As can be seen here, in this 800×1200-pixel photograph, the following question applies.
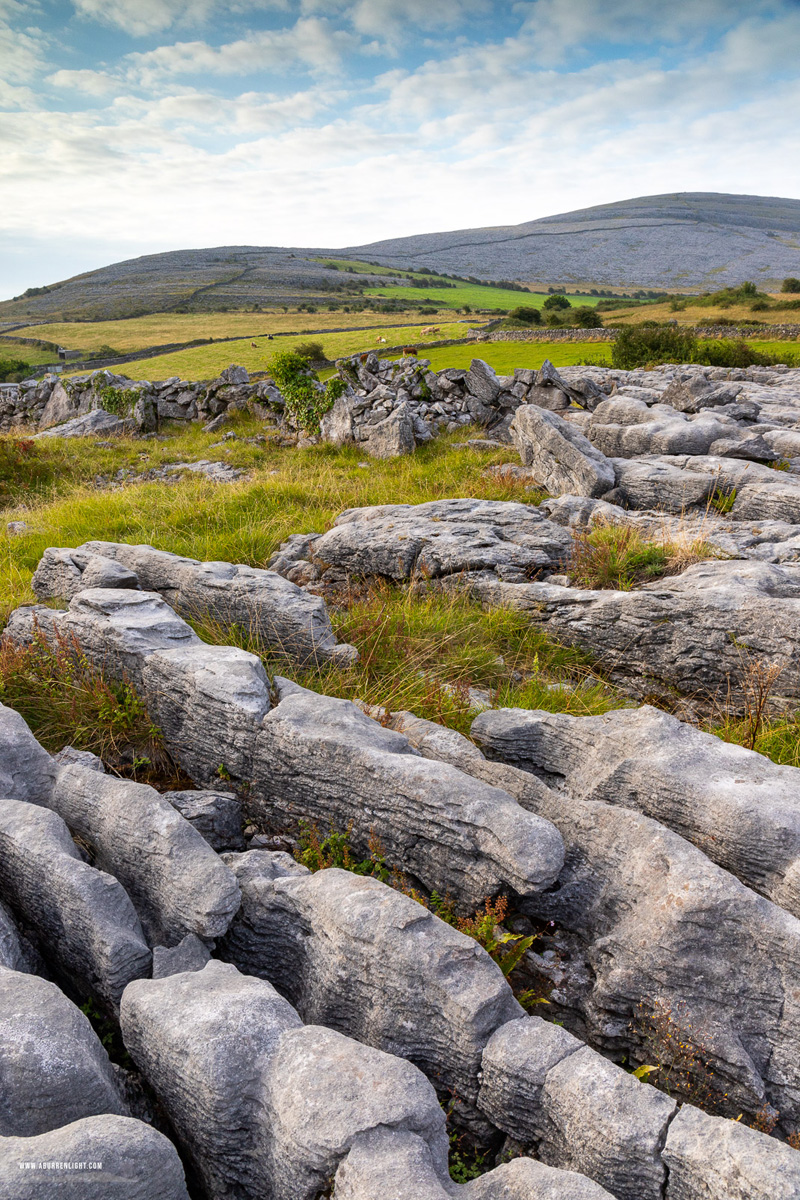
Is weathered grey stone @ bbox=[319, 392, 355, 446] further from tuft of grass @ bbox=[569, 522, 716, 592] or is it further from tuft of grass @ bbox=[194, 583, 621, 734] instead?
tuft of grass @ bbox=[194, 583, 621, 734]

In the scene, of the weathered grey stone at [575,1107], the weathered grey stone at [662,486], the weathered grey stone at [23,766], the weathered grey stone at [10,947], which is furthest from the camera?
the weathered grey stone at [662,486]

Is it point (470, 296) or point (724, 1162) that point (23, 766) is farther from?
point (470, 296)

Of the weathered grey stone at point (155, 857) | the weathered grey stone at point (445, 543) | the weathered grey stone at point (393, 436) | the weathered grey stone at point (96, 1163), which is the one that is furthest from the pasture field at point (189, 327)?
the weathered grey stone at point (96, 1163)

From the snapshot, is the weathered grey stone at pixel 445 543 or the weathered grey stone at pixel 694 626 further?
the weathered grey stone at pixel 445 543

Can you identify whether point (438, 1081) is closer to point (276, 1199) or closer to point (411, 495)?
point (276, 1199)

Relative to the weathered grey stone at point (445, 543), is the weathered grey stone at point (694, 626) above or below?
below

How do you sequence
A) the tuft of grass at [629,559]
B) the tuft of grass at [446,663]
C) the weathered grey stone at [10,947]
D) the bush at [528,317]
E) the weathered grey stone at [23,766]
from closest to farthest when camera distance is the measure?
the weathered grey stone at [10,947] → the weathered grey stone at [23,766] → the tuft of grass at [446,663] → the tuft of grass at [629,559] → the bush at [528,317]

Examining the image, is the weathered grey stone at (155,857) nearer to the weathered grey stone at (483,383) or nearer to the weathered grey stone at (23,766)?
the weathered grey stone at (23,766)

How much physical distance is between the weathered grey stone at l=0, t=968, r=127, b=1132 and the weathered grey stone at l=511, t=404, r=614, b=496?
1392 cm

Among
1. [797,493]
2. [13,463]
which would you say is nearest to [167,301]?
[13,463]

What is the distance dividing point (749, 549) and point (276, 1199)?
35.3 feet

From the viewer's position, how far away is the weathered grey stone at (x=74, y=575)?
9055 millimetres

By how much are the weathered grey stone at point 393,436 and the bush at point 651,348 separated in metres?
17.7

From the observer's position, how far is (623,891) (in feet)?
15.7
